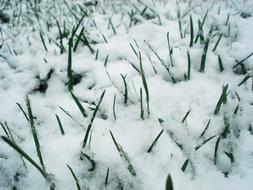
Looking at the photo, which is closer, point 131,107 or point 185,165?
point 185,165

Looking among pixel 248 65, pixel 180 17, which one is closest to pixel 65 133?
pixel 248 65

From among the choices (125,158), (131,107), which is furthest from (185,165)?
(131,107)

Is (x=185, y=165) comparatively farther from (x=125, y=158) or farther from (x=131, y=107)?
(x=131, y=107)

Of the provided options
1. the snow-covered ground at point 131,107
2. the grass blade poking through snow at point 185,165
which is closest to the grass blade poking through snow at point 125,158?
the snow-covered ground at point 131,107

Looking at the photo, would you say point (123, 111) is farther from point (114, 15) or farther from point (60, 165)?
point (114, 15)

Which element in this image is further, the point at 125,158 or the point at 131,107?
the point at 131,107

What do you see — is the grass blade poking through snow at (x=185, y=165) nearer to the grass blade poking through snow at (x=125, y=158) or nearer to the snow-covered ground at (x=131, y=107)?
the snow-covered ground at (x=131, y=107)

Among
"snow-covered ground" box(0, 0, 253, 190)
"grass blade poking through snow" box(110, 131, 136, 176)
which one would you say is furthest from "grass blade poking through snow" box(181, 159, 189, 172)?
"grass blade poking through snow" box(110, 131, 136, 176)

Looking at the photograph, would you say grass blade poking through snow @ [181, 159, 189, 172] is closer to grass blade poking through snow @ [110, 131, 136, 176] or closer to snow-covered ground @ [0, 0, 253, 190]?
snow-covered ground @ [0, 0, 253, 190]
